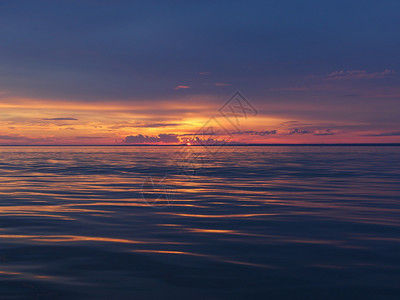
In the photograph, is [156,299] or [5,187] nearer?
[156,299]

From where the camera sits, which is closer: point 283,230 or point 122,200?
point 283,230

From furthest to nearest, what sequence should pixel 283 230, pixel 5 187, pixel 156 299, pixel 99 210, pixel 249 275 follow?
1. pixel 5 187
2. pixel 99 210
3. pixel 283 230
4. pixel 249 275
5. pixel 156 299

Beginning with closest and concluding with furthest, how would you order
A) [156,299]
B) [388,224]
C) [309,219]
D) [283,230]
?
[156,299], [283,230], [388,224], [309,219]

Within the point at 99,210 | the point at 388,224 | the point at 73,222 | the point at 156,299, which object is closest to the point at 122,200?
the point at 99,210

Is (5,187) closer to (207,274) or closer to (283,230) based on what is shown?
(283,230)

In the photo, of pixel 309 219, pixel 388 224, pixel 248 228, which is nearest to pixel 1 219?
pixel 248 228

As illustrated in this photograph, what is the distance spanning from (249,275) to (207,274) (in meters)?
0.77

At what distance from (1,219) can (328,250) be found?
997 centimetres

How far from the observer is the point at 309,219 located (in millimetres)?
13180

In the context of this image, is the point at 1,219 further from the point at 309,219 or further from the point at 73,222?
the point at 309,219

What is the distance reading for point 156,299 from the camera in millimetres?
6363

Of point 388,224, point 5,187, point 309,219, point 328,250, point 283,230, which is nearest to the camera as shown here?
point 328,250

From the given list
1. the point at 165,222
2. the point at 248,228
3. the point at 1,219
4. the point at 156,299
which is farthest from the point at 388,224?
the point at 1,219

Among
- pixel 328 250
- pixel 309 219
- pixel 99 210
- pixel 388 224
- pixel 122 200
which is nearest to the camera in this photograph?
pixel 328 250
